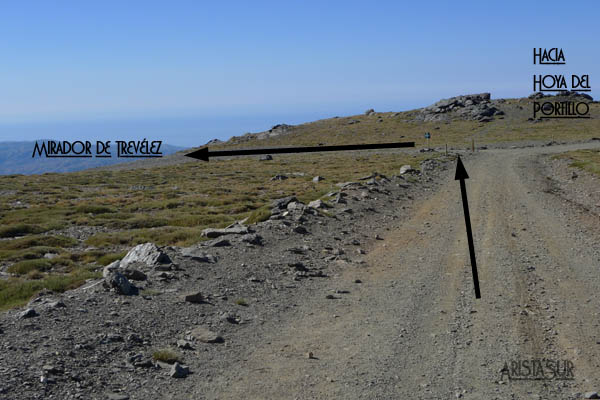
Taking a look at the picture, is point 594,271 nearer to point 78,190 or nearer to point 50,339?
point 50,339

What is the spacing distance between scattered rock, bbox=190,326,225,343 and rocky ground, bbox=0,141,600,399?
0.03m

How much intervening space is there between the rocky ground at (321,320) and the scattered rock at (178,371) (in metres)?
0.02

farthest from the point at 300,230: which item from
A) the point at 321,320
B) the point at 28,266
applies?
the point at 28,266

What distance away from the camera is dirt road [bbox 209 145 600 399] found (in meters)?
7.52

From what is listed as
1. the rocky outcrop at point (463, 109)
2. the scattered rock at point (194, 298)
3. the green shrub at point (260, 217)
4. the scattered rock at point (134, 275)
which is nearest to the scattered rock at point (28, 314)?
the scattered rock at point (134, 275)

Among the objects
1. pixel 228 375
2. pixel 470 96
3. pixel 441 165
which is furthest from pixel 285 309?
pixel 470 96

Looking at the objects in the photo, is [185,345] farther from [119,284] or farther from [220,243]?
[220,243]

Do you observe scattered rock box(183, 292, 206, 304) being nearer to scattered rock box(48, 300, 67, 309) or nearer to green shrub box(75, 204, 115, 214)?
scattered rock box(48, 300, 67, 309)

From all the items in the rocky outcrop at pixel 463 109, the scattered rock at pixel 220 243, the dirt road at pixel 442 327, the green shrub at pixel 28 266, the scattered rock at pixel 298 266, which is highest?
the rocky outcrop at pixel 463 109

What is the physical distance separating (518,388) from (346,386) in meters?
2.24

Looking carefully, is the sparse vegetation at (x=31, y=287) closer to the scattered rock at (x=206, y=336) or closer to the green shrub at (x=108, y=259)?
the green shrub at (x=108, y=259)

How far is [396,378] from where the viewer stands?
7.72 meters

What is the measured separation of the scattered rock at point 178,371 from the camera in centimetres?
780

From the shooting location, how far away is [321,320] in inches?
408
